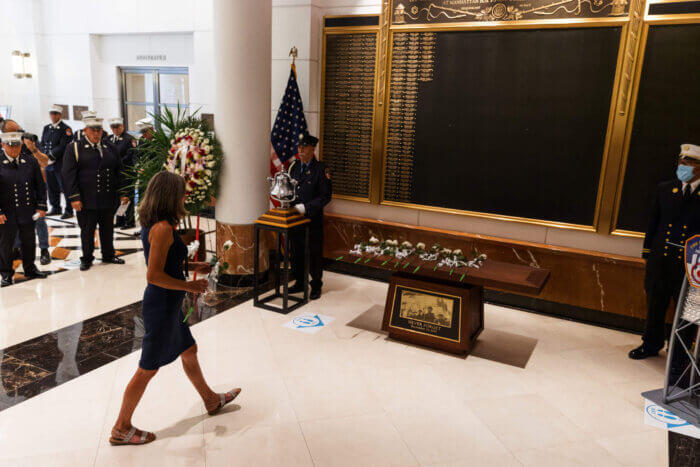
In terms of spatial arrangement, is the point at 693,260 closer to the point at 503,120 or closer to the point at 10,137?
the point at 503,120

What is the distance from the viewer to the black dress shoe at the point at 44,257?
614 cm

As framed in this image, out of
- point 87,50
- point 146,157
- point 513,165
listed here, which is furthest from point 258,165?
point 87,50

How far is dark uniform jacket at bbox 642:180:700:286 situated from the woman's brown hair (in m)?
3.72

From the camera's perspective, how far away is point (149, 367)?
2809 millimetres

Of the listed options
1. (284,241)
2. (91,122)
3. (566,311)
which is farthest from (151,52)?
(566,311)

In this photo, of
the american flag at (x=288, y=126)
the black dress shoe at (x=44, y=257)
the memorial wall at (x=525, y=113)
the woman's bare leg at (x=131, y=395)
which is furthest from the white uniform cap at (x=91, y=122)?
the woman's bare leg at (x=131, y=395)

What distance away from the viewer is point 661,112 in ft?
14.9

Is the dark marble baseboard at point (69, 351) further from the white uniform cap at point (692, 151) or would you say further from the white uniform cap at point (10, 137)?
the white uniform cap at point (692, 151)

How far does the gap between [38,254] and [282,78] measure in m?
3.91

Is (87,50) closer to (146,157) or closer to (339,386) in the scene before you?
(146,157)

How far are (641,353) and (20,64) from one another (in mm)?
11188

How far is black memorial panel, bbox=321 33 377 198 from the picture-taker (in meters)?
5.88

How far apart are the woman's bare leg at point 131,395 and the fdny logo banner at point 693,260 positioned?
332 cm

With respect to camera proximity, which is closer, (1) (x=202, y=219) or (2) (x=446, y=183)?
(2) (x=446, y=183)
